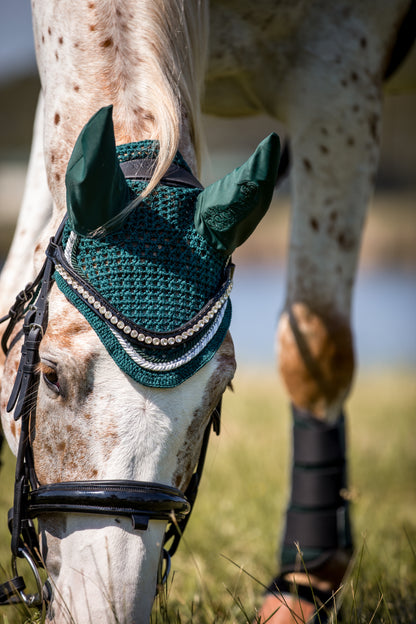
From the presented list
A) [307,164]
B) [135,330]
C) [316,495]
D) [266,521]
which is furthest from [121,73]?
[266,521]

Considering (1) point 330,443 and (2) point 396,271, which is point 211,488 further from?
(2) point 396,271

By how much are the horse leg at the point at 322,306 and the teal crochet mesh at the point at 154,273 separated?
101 centimetres

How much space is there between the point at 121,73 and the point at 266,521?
7.96 ft

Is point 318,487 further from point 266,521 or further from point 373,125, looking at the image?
point 373,125

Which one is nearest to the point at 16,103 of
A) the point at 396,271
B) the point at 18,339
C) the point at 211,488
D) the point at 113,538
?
the point at 211,488

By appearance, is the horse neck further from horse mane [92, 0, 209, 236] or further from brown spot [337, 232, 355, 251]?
brown spot [337, 232, 355, 251]

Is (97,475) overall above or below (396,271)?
below

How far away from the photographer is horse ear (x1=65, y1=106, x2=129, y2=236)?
129 centimetres

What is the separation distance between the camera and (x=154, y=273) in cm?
143

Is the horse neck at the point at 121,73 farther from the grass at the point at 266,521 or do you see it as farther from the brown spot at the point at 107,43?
the grass at the point at 266,521

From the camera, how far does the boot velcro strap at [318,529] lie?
94.8 inches

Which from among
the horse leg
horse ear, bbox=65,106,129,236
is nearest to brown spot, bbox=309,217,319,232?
the horse leg

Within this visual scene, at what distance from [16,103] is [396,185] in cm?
704

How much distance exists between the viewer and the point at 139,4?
5.72 feet
